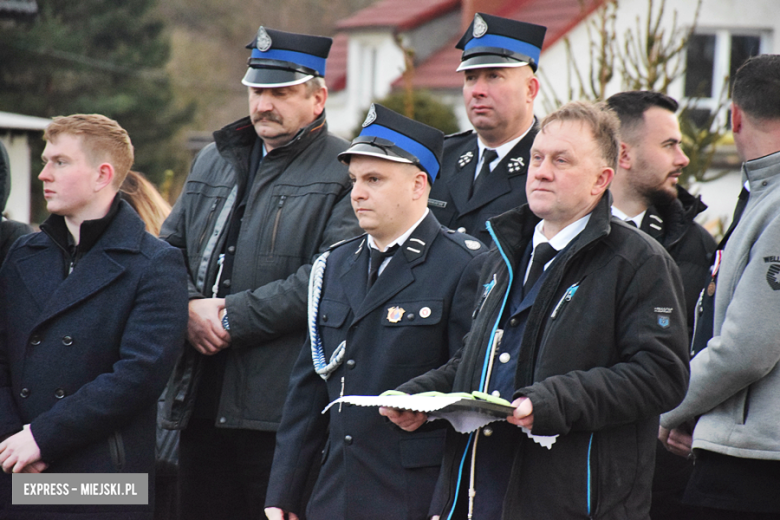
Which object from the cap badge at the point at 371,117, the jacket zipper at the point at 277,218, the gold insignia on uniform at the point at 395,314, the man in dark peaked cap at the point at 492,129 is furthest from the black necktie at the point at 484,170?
the gold insignia on uniform at the point at 395,314

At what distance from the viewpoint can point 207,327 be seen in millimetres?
4422

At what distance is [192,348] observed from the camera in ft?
15.1

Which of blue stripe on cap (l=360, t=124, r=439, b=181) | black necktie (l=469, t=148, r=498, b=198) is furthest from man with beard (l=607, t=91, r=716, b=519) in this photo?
blue stripe on cap (l=360, t=124, r=439, b=181)

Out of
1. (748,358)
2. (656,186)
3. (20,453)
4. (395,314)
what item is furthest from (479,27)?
(20,453)

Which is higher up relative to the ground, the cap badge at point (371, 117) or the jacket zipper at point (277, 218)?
the cap badge at point (371, 117)

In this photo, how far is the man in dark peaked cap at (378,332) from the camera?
354 centimetres

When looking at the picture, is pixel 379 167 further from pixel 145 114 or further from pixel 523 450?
pixel 145 114

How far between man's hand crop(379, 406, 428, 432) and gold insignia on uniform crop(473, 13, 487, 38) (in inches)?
90.1

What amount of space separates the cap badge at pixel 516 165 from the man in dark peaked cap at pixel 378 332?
65 centimetres

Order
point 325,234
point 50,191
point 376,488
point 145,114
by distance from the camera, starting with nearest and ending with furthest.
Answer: point 376,488 < point 50,191 < point 325,234 < point 145,114

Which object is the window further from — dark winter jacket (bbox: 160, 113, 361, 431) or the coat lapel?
the coat lapel

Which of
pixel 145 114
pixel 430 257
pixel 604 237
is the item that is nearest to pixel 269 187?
pixel 430 257

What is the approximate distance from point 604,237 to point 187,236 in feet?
7.98

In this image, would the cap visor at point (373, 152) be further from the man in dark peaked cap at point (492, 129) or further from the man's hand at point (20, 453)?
the man's hand at point (20, 453)
